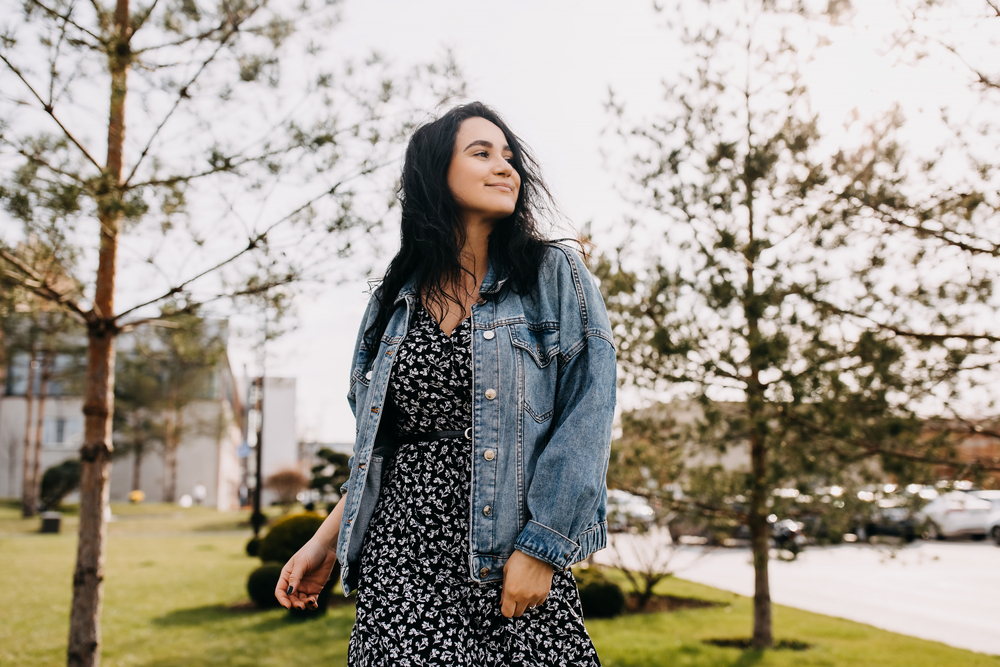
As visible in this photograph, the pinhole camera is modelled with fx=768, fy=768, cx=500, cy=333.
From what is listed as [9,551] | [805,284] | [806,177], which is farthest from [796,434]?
[9,551]

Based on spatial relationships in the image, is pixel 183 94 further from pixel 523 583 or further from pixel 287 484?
pixel 287 484

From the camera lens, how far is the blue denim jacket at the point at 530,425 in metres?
1.57

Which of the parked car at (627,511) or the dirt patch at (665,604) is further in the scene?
the dirt patch at (665,604)

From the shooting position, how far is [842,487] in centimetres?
596

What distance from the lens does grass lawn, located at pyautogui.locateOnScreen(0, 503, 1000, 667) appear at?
7289 mm

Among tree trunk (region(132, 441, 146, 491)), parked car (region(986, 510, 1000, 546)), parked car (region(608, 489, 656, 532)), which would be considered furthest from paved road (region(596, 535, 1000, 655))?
tree trunk (region(132, 441, 146, 491))

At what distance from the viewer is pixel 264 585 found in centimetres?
1036

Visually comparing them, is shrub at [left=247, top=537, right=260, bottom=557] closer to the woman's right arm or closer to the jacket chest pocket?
the woman's right arm

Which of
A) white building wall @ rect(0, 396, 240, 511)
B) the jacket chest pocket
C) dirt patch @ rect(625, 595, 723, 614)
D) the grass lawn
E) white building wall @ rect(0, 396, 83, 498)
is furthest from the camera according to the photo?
white building wall @ rect(0, 396, 83, 498)

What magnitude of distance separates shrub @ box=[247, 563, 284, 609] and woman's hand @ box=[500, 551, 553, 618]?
9.54 m

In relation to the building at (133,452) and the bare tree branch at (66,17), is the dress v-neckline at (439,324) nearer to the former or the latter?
the bare tree branch at (66,17)

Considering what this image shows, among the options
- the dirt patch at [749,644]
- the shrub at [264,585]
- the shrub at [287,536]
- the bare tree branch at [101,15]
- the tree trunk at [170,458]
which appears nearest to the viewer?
the bare tree branch at [101,15]

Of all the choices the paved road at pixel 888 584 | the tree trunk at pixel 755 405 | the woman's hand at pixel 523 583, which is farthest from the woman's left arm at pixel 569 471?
the paved road at pixel 888 584

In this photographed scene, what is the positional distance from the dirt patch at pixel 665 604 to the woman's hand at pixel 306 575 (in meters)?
9.69
